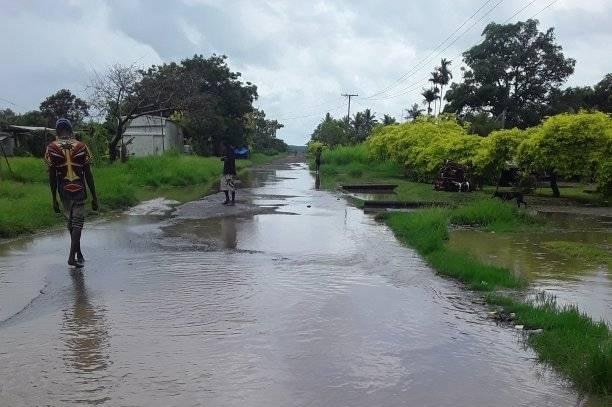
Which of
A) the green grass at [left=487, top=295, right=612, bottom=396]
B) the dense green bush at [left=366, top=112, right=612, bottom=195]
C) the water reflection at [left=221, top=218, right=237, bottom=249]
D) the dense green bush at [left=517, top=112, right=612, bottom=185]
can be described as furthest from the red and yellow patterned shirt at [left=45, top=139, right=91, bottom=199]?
the dense green bush at [left=517, top=112, right=612, bottom=185]

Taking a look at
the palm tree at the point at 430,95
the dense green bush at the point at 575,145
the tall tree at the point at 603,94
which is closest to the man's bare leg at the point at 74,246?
the dense green bush at the point at 575,145

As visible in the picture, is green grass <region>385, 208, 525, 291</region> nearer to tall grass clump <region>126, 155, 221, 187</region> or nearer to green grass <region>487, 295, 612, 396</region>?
green grass <region>487, 295, 612, 396</region>

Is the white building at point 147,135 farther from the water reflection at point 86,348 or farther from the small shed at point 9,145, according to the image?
the water reflection at point 86,348

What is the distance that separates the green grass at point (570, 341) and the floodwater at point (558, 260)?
25.7 inches

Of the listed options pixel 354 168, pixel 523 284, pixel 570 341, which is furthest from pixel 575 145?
pixel 354 168

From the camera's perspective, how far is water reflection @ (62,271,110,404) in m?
3.88

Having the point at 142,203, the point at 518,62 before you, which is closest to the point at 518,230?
the point at 142,203

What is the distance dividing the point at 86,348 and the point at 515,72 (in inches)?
1968

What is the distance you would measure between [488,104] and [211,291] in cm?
4748

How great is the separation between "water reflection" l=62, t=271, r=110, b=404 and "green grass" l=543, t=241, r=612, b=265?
7.73 m

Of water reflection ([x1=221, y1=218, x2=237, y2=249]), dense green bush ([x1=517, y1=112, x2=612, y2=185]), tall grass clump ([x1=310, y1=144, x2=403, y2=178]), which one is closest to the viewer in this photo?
water reflection ([x1=221, y1=218, x2=237, y2=249])

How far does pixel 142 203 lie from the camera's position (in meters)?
16.8

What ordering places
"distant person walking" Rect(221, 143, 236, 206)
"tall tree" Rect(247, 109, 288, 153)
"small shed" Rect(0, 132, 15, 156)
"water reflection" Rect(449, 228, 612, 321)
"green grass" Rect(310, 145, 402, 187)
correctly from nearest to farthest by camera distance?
1. "water reflection" Rect(449, 228, 612, 321)
2. "distant person walking" Rect(221, 143, 236, 206)
3. "small shed" Rect(0, 132, 15, 156)
4. "green grass" Rect(310, 145, 402, 187)
5. "tall tree" Rect(247, 109, 288, 153)

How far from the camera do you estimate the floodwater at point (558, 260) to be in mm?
6926
